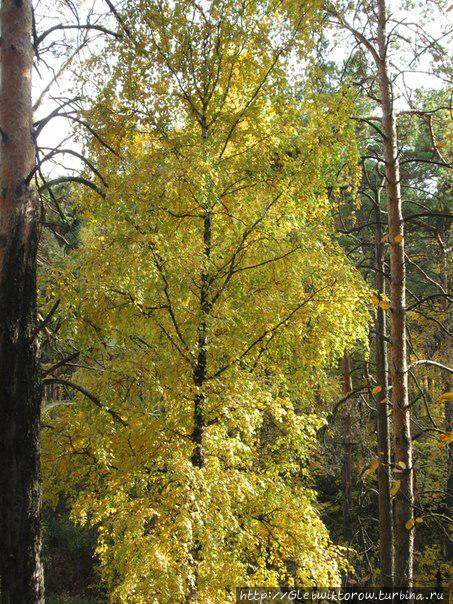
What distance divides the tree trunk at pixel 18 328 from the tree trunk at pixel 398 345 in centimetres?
373

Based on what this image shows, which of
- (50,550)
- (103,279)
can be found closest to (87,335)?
(103,279)

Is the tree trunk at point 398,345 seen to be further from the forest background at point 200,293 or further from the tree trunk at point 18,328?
the tree trunk at point 18,328

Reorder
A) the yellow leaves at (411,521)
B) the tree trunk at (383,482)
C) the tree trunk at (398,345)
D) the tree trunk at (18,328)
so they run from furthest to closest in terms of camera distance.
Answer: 1. the tree trunk at (383,482)
2. the tree trunk at (398,345)
3. the tree trunk at (18,328)
4. the yellow leaves at (411,521)

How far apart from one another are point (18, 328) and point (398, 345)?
414cm

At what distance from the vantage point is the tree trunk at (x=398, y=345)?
5609 mm

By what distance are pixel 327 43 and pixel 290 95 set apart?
2608 millimetres

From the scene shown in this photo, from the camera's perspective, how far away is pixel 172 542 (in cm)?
425

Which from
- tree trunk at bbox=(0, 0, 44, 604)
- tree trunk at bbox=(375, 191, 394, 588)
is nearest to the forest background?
tree trunk at bbox=(0, 0, 44, 604)

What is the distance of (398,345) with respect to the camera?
591 cm

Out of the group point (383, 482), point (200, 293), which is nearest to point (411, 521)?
point (200, 293)

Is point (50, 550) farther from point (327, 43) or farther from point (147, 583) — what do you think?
point (327, 43)

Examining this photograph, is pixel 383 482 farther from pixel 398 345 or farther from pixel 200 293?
pixel 200 293

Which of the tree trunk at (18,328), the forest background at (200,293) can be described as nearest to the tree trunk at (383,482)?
the forest background at (200,293)

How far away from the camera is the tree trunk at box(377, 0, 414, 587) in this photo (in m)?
5.61
